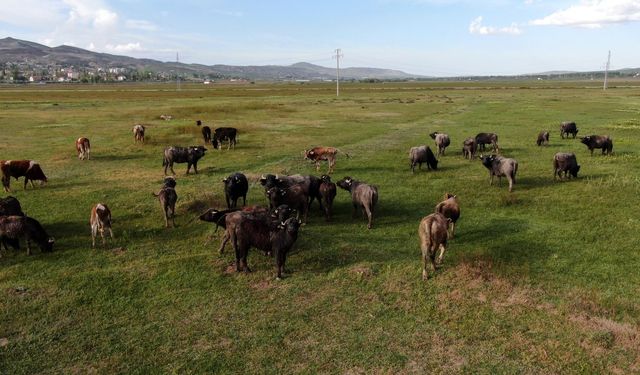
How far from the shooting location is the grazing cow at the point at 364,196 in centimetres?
1533

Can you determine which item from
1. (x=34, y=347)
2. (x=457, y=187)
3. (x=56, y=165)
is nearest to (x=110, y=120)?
(x=56, y=165)

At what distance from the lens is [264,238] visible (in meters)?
12.0

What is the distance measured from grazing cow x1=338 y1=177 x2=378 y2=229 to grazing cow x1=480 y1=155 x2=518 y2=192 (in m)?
7.18

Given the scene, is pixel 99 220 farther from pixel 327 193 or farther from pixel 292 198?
pixel 327 193

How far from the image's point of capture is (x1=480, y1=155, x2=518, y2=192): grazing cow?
19.3 m

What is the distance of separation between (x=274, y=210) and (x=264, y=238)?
1919 mm

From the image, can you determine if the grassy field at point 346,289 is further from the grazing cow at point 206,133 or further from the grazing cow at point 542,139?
the grazing cow at point 206,133

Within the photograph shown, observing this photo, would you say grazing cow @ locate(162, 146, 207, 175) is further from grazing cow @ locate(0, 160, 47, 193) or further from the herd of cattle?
grazing cow @ locate(0, 160, 47, 193)

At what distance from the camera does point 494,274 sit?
1149 cm

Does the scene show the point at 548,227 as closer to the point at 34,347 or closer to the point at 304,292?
the point at 304,292

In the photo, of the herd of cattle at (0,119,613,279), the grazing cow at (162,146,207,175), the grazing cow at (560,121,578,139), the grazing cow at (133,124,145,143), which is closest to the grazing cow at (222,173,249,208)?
the herd of cattle at (0,119,613,279)

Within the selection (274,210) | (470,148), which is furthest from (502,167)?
(274,210)

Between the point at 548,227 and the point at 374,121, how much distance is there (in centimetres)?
3395

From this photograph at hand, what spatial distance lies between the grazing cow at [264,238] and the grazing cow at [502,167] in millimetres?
11682
